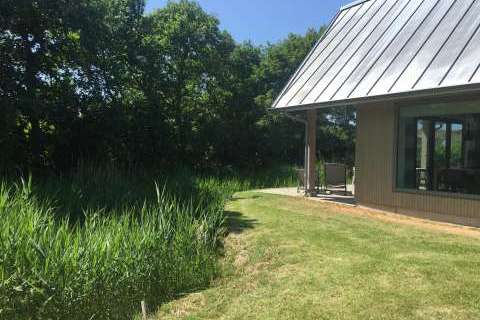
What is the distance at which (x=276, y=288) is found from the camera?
5.45 m

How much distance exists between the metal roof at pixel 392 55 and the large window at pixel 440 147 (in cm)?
78

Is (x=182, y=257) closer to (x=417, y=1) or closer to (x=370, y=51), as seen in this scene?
(x=370, y=51)

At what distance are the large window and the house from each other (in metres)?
0.02

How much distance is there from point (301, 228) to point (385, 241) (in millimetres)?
1577

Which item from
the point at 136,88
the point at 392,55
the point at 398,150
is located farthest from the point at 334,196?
the point at 136,88

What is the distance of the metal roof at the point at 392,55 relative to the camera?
823 centimetres

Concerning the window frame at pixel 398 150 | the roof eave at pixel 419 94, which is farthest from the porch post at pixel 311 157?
the window frame at pixel 398 150

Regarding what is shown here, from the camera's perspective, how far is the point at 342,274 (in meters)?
5.63

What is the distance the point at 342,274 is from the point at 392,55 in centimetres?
591

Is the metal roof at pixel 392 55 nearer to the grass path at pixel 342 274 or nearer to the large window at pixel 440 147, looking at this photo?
the large window at pixel 440 147

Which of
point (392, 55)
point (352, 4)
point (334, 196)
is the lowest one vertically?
point (334, 196)

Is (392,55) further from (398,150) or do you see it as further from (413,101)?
(398,150)

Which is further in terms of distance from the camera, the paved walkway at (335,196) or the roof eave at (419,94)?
the paved walkway at (335,196)

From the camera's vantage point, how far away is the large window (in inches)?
332
